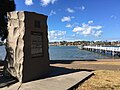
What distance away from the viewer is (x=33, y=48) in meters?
11.5

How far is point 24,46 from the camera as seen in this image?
1080cm

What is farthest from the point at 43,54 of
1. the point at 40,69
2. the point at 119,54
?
the point at 119,54

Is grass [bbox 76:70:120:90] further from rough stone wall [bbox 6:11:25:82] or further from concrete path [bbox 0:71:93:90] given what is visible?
rough stone wall [bbox 6:11:25:82]

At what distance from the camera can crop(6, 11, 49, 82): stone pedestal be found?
35.3 feet

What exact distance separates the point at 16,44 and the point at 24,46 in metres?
0.42

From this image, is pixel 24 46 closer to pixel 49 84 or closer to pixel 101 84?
pixel 49 84

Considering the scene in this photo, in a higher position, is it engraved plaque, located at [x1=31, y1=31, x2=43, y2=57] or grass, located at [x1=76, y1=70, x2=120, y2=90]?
engraved plaque, located at [x1=31, y1=31, x2=43, y2=57]

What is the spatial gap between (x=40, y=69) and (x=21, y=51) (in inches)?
64.6

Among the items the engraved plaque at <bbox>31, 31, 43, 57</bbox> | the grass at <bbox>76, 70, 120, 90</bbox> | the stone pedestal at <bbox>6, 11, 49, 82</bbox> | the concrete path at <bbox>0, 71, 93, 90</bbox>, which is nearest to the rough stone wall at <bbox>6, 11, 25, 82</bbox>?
the stone pedestal at <bbox>6, 11, 49, 82</bbox>

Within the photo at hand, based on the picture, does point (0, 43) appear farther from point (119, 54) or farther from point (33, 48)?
point (119, 54)

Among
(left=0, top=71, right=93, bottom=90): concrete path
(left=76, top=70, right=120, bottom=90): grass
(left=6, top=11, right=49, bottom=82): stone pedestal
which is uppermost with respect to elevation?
(left=6, top=11, right=49, bottom=82): stone pedestal

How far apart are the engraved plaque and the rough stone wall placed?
70 centimetres

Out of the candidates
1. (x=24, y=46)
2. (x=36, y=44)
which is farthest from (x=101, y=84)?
(x=24, y=46)

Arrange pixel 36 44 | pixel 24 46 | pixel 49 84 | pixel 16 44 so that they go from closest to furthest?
pixel 49 84 < pixel 24 46 < pixel 16 44 < pixel 36 44
